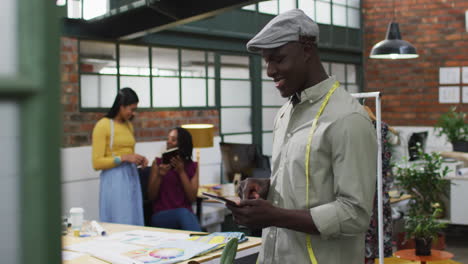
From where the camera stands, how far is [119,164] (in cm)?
496

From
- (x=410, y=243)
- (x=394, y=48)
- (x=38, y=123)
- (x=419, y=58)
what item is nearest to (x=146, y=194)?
(x=410, y=243)

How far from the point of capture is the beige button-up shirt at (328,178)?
5.17ft

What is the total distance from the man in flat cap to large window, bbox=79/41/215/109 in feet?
14.2

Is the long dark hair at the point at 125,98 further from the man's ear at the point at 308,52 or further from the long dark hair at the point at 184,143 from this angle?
the man's ear at the point at 308,52

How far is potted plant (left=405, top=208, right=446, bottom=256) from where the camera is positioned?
4.84m


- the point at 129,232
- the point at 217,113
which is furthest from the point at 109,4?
the point at 129,232

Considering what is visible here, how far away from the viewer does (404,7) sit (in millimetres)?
9664

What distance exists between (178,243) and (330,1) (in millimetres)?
7334

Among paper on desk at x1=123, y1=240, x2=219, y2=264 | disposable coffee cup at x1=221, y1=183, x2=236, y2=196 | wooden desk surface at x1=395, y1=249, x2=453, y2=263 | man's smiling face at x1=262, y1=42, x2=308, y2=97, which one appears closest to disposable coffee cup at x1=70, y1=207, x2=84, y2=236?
paper on desk at x1=123, y1=240, x2=219, y2=264

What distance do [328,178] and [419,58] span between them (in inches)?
331

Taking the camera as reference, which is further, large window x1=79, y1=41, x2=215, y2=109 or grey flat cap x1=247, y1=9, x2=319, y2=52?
large window x1=79, y1=41, x2=215, y2=109

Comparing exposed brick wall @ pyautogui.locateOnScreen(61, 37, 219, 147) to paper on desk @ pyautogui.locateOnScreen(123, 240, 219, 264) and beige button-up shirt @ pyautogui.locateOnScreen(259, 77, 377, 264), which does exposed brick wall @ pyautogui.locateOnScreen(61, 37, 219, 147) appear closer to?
paper on desk @ pyautogui.locateOnScreen(123, 240, 219, 264)

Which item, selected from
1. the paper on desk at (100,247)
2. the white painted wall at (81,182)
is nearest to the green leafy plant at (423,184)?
the white painted wall at (81,182)

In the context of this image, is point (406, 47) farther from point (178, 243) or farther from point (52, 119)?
point (52, 119)
